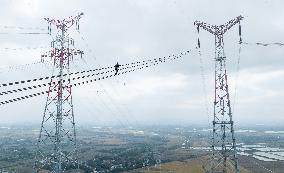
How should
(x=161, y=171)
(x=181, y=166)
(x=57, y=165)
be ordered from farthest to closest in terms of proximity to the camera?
(x=181, y=166), (x=161, y=171), (x=57, y=165)

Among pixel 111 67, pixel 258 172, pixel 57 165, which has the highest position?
pixel 111 67

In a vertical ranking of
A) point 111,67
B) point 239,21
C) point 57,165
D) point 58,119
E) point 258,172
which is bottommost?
point 258,172

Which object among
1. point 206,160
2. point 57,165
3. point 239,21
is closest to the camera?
point 57,165

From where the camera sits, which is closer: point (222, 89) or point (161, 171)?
point (222, 89)

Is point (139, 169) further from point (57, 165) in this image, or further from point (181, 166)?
point (57, 165)

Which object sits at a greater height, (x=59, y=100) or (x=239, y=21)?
(x=239, y=21)

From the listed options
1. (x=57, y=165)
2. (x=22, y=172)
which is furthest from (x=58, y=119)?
(x=22, y=172)

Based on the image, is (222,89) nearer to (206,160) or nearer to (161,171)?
(161,171)

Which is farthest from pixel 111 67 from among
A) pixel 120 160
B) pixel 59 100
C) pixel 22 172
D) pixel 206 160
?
pixel 120 160

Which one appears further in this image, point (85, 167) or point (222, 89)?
point (85, 167)
